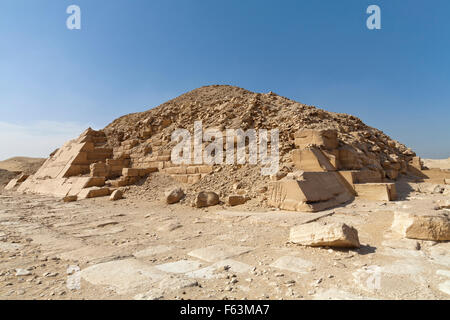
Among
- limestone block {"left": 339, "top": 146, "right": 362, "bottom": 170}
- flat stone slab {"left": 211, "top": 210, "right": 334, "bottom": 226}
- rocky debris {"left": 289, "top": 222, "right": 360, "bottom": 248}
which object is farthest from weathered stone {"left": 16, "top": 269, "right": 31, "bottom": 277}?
limestone block {"left": 339, "top": 146, "right": 362, "bottom": 170}

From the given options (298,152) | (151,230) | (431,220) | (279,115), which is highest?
(279,115)

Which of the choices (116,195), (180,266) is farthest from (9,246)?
(116,195)

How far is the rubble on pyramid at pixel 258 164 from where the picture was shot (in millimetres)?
6480

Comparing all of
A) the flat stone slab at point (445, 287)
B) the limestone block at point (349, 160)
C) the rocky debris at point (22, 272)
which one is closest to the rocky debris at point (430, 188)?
the limestone block at point (349, 160)

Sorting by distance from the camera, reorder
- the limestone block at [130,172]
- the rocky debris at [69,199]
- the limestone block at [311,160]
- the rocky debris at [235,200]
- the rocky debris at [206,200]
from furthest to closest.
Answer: the limestone block at [130,172] → the rocky debris at [69,199] → the limestone block at [311,160] → the rocky debris at [206,200] → the rocky debris at [235,200]

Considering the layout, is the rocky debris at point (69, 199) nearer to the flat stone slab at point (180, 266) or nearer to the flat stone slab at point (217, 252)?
→ the flat stone slab at point (217, 252)

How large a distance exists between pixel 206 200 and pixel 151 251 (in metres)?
3.61

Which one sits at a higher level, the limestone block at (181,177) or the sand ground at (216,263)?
the limestone block at (181,177)

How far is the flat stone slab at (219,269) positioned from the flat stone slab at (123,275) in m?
0.34

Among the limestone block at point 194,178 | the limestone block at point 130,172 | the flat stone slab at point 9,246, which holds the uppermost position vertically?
the limestone block at point 130,172

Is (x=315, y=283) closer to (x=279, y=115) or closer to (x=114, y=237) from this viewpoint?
(x=114, y=237)

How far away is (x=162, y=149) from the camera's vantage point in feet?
42.3
